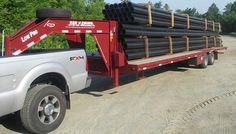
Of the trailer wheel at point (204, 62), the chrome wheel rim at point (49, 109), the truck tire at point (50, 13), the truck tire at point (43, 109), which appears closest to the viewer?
the truck tire at point (43, 109)

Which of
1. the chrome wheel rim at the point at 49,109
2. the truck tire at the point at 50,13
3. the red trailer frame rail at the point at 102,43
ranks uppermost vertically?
the truck tire at the point at 50,13

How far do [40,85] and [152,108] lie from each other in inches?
107

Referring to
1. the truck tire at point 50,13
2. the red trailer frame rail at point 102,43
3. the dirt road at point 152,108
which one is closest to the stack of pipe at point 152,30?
the red trailer frame rail at point 102,43

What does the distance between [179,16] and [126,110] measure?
6.54 metres

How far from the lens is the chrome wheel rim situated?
560 centimetres

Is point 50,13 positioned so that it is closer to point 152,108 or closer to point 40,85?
point 40,85

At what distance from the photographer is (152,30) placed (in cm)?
1043

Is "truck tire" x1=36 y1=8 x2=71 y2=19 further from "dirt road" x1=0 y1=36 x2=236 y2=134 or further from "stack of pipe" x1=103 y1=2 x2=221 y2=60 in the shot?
"stack of pipe" x1=103 y1=2 x2=221 y2=60

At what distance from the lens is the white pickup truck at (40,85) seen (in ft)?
16.4

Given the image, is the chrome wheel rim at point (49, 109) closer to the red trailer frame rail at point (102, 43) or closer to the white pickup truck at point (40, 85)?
the white pickup truck at point (40, 85)

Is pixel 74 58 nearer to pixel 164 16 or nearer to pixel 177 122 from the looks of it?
pixel 177 122

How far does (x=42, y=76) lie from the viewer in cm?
573

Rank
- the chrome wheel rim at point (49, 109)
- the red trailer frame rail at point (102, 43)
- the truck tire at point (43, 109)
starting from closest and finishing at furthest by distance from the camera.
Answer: the truck tire at point (43, 109) → the chrome wheel rim at point (49, 109) → the red trailer frame rail at point (102, 43)

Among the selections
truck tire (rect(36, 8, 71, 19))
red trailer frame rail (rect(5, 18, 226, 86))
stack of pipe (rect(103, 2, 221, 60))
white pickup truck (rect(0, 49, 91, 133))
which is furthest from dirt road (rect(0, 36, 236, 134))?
truck tire (rect(36, 8, 71, 19))
